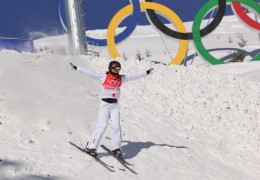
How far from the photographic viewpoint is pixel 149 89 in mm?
15289

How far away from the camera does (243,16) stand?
21.0 meters

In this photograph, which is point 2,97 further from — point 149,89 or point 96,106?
point 149,89

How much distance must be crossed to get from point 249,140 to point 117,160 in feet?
18.2

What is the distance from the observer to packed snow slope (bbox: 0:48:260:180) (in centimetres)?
861

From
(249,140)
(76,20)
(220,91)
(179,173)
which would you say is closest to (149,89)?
(220,91)

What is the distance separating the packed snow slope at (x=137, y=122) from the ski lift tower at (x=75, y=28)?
399cm

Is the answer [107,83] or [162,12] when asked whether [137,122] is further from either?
[162,12]

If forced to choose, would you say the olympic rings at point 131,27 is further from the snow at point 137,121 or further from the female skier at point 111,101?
the female skier at point 111,101

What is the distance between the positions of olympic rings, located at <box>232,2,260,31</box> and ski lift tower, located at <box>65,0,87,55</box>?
6663mm

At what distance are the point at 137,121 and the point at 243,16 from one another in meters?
10.5

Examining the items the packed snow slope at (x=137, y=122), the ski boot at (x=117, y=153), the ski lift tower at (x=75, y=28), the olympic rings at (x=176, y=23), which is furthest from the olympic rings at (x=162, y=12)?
the ski boot at (x=117, y=153)

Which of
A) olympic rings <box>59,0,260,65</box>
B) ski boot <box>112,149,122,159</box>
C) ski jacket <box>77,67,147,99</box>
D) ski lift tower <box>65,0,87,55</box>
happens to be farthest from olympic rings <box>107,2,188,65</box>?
ski boot <box>112,149,122,159</box>

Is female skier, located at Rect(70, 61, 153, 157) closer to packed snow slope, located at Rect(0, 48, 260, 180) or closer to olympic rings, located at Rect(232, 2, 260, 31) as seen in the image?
packed snow slope, located at Rect(0, 48, 260, 180)

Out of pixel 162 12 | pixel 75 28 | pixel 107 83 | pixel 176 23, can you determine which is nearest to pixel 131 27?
pixel 162 12
